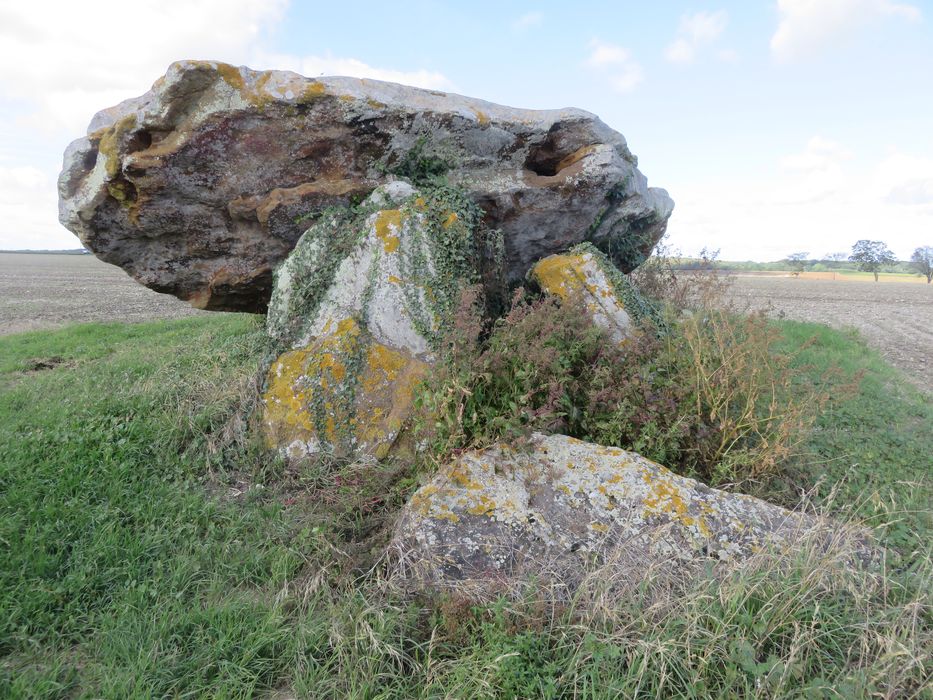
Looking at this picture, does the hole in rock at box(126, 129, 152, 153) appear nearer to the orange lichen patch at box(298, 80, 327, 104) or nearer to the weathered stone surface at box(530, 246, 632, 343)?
the orange lichen patch at box(298, 80, 327, 104)

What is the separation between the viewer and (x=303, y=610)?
10.4 feet

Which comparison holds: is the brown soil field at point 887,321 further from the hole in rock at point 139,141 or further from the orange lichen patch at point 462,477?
the hole in rock at point 139,141

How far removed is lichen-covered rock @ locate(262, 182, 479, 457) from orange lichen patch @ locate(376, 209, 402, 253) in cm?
1

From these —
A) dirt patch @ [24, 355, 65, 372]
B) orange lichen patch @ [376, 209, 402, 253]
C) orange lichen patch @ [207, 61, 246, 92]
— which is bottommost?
dirt patch @ [24, 355, 65, 372]

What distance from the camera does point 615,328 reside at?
5.74m

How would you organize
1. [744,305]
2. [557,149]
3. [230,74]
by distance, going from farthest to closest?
[744,305] → [557,149] → [230,74]

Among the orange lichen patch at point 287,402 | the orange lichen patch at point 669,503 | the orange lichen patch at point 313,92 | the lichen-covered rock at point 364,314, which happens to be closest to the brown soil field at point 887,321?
the orange lichen patch at point 669,503

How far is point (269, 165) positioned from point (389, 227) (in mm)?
1774

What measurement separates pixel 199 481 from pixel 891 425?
7196 mm

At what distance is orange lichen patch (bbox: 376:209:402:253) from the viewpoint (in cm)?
545

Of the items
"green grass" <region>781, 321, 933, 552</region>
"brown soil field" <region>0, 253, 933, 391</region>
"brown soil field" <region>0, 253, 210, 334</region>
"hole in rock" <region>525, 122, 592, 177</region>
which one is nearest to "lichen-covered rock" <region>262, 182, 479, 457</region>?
"hole in rock" <region>525, 122, 592, 177</region>

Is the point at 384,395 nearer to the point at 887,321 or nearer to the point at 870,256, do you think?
the point at 887,321

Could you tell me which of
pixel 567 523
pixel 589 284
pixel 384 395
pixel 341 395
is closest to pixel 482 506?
pixel 567 523

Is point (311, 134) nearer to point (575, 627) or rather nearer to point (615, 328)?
point (615, 328)
